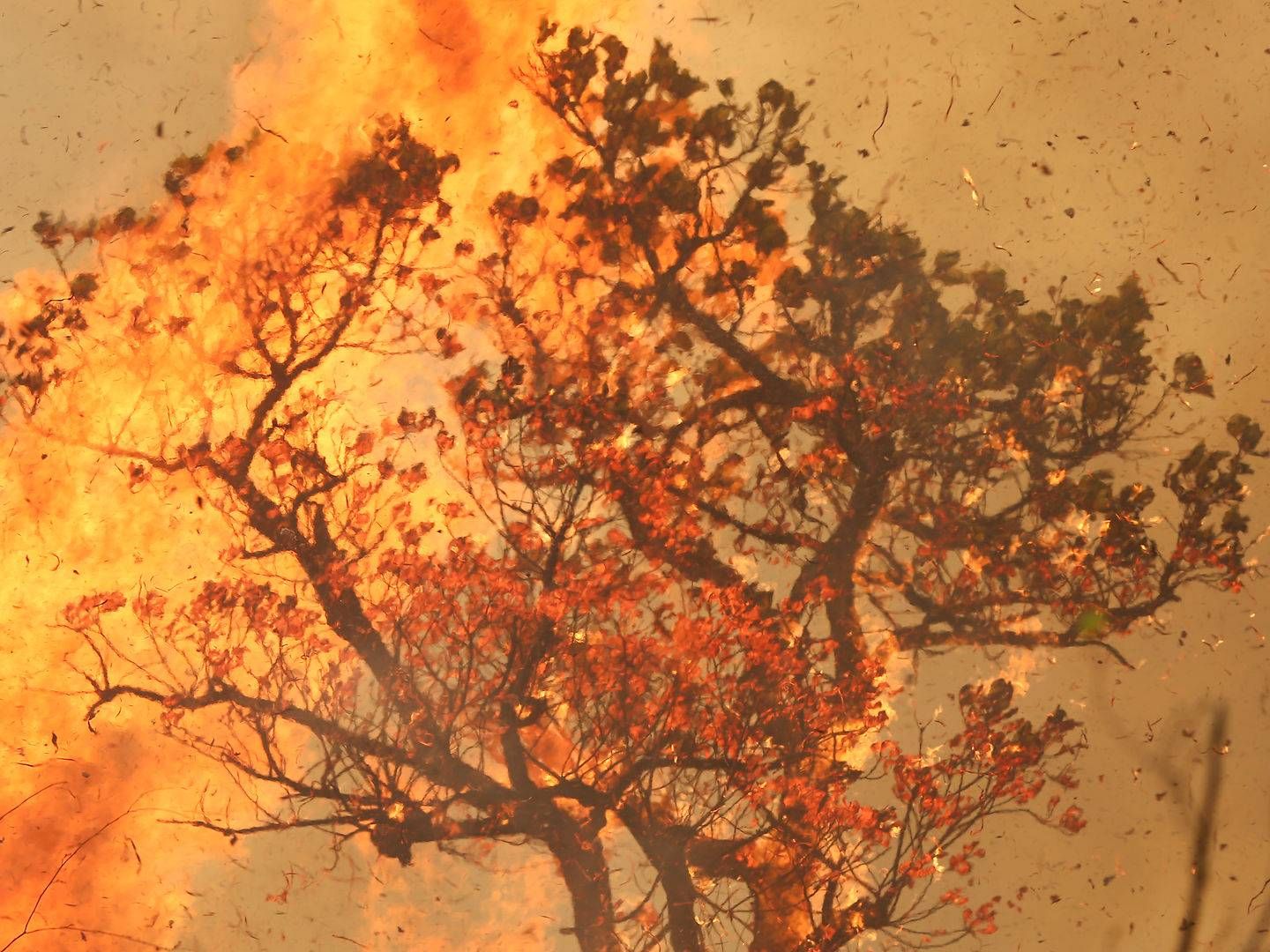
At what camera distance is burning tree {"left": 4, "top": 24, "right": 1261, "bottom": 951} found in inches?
87.7

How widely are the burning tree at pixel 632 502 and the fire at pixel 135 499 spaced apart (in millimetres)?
18

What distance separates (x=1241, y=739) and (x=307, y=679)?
2.02 m

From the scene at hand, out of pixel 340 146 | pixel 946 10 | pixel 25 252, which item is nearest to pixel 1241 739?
pixel 946 10

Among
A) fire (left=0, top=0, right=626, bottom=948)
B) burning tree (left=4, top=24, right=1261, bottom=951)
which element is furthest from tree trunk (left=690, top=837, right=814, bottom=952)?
fire (left=0, top=0, right=626, bottom=948)

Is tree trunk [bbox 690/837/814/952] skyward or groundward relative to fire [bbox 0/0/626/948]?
groundward

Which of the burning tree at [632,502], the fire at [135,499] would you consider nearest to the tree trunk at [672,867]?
the burning tree at [632,502]

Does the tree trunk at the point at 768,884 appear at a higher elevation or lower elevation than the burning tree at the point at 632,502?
lower

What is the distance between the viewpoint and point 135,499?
2.21m

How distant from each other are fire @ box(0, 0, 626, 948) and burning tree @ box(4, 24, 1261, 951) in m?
0.02

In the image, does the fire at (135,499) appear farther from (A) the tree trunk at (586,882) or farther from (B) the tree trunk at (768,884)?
(B) the tree trunk at (768,884)

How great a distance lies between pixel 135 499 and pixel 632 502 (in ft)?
3.26

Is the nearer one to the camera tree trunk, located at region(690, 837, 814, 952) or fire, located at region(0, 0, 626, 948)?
fire, located at region(0, 0, 626, 948)

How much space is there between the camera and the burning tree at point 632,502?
2229mm

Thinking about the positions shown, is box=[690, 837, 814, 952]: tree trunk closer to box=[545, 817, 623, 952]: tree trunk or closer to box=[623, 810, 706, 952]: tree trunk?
box=[623, 810, 706, 952]: tree trunk
